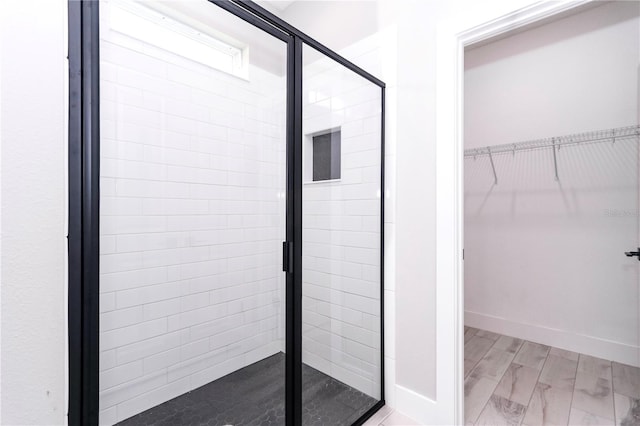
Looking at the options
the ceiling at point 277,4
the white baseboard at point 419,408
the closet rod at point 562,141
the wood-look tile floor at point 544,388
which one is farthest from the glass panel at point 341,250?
the closet rod at point 562,141

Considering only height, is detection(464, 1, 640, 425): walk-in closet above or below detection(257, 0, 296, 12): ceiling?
below

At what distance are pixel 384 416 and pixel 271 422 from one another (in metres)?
0.75

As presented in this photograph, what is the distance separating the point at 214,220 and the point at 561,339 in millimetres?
3030

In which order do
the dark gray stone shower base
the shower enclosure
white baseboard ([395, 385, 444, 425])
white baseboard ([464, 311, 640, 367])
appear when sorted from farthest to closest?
white baseboard ([464, 311, 640, 367]), white baseboard ([395, 385, 444, 425]), the dark gray stone shower base, the shower enclosure

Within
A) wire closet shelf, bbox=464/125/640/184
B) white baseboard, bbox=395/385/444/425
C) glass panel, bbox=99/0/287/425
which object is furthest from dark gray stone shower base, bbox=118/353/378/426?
wire closet shelf, bbox=464/125/640/184

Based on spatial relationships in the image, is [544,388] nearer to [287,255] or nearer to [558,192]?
[558,192]

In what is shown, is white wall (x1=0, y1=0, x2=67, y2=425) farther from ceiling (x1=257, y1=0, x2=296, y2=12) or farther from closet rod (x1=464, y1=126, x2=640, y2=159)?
closet rod (x1=464, y1=126, x2=640, y2=159)

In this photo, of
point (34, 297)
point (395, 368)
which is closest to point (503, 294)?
point (395, 368)

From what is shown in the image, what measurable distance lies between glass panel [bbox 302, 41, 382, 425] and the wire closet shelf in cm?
175

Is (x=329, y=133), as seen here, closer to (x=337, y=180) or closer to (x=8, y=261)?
(x=337, y=180)

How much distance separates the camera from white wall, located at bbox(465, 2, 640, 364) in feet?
7.69

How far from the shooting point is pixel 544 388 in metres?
2.00

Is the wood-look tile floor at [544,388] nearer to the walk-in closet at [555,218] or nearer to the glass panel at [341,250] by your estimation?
the walk-in closet at [555,218]

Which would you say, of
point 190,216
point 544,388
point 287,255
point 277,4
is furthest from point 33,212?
point 544,388
